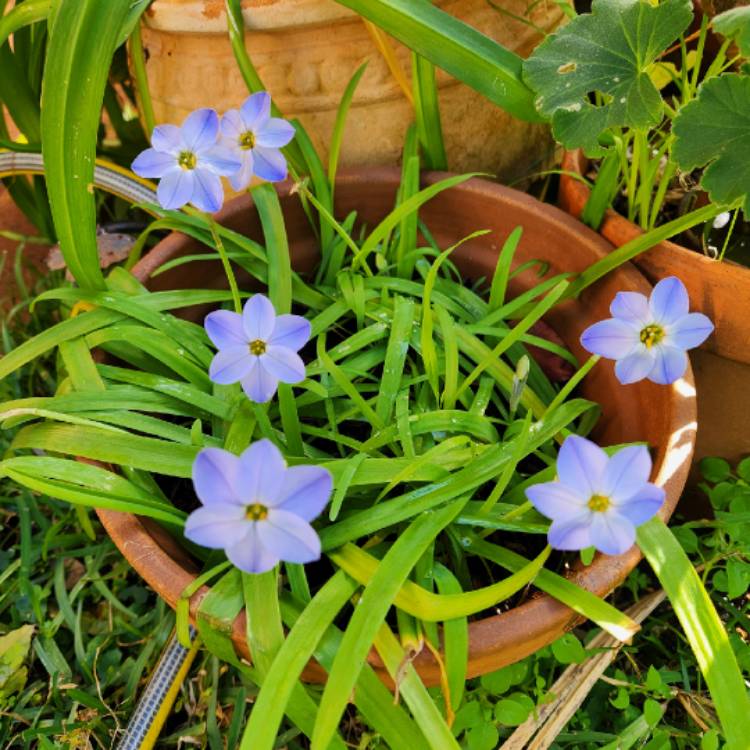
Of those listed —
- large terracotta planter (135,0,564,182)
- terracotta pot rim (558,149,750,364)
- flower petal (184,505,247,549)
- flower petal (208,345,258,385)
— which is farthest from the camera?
large terracotta planter (135,0,564,182)

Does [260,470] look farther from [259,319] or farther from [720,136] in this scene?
[720,136]

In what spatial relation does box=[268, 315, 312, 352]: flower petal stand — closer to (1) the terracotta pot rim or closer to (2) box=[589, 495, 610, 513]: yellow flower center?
(2) box=[589, 495, 610, 513]: yellow flower center

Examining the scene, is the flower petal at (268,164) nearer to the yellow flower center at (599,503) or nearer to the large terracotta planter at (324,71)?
the large terracotta planter at (324,71)

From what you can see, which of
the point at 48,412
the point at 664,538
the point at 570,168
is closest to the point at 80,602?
the point at 48,412

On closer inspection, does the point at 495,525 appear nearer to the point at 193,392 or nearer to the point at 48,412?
the point at 193,392

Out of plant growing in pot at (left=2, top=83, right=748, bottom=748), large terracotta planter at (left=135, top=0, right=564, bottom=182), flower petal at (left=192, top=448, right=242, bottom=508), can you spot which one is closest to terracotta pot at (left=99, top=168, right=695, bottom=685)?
plant growing in pot at (left=2, top=83, right=748, bottom=748)

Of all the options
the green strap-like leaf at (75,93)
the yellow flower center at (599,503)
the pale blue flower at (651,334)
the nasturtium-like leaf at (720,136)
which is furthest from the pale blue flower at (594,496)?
the green strap-like leaf at (75,93)
